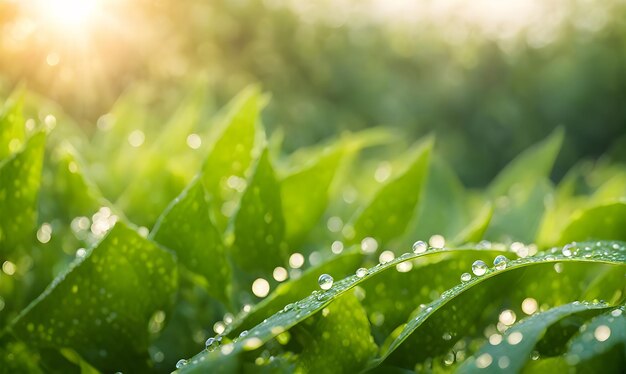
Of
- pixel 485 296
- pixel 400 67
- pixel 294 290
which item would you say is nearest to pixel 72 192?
pixel 294 290

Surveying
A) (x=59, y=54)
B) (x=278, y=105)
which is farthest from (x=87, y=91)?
(x=278, y=105)

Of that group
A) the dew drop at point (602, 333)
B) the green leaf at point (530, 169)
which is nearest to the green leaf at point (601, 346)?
the dew drop at point (602, 333)

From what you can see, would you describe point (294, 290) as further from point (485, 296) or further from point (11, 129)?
point (11, 129)

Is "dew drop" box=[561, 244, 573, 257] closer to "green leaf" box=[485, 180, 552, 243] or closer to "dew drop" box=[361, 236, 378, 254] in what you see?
"dew drop" box=[361, 236, 378, 254]

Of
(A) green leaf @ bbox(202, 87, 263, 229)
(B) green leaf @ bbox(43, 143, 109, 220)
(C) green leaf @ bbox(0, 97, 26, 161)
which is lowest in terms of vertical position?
(A) green leaf @ bbox(202, 87, 263, 229)

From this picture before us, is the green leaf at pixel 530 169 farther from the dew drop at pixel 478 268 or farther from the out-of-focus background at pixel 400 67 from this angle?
the out-of-focus background at pixel 400 67

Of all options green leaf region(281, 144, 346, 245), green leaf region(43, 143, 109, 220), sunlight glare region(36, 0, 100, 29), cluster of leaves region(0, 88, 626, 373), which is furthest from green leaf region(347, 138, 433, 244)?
sunlight glare region(36, 0, 100, 29)
